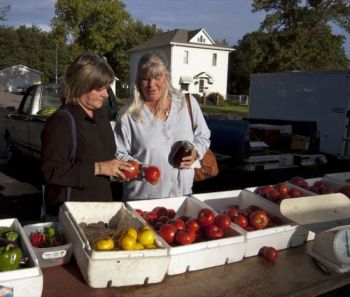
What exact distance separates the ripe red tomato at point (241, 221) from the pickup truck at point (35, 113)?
16.2ft

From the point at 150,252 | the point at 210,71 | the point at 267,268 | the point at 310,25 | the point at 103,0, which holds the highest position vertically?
the point at 103,0

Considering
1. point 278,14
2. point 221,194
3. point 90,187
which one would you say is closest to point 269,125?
point 221,194

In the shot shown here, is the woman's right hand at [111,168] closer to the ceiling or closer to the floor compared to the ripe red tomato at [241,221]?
closer to the ceiling

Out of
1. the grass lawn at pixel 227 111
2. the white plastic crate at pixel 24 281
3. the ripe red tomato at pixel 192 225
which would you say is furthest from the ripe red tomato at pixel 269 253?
the grass lawn at pixel 227 111

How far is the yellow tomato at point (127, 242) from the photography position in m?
1.92

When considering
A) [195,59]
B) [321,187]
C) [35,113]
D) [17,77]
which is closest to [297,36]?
[195,59]

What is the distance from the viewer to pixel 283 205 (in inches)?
99.6

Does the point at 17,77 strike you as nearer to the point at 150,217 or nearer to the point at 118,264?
the point at 150,217

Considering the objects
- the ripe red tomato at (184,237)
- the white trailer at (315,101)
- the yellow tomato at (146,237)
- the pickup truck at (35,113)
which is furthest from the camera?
the white trailer at (315,101)

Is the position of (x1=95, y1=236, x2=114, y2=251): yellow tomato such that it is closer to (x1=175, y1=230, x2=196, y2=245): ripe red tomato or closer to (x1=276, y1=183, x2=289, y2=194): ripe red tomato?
(x1=175, y1=230, x2=196, y2=245): ripe red tomato

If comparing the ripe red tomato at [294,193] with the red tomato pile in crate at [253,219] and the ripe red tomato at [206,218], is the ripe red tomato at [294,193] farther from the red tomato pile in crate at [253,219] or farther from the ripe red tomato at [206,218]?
the ripe red tomato at [206,218]

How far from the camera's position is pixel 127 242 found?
193 centimetres

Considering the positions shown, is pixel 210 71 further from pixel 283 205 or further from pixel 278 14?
pixel 283 205

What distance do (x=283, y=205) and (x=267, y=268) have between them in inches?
18.8
